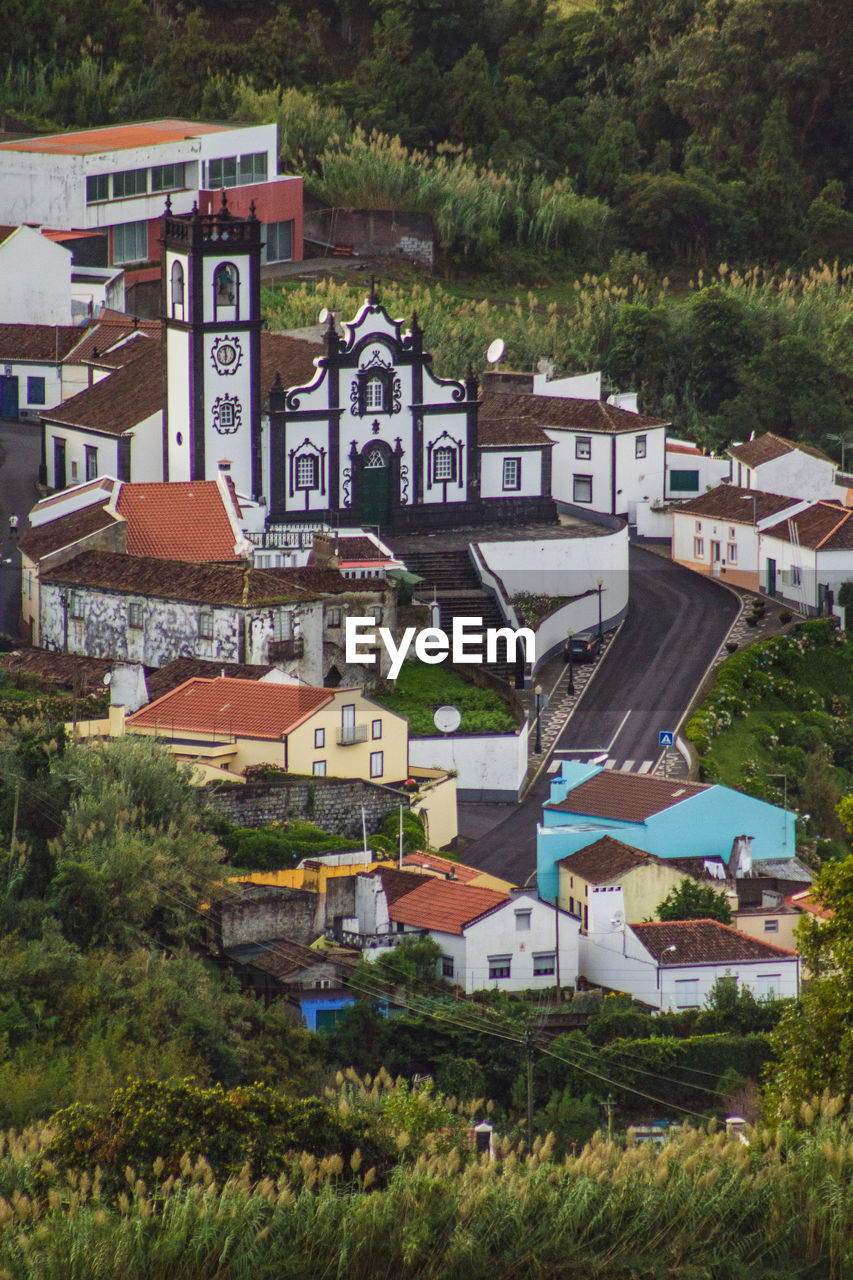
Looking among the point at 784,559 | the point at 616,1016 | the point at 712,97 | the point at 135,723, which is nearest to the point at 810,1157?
the point at 616,1016

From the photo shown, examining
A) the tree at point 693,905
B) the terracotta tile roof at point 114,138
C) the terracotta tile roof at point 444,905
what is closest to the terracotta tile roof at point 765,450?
the terracotta tile roof at point 114,138

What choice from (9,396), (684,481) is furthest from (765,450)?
(9,396)

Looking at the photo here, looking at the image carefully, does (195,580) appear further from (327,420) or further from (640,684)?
(640,684)

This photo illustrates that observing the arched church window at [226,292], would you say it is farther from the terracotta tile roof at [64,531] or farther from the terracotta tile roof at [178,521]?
the terracotta tile roof at [64,531]

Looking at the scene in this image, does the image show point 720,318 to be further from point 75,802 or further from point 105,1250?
point 105,1250

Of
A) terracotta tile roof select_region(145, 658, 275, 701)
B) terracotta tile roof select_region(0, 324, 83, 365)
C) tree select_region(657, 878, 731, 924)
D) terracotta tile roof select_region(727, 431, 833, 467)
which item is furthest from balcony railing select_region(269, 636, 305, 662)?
terracotta tile roof select_region(727, 431, 833, 467)
